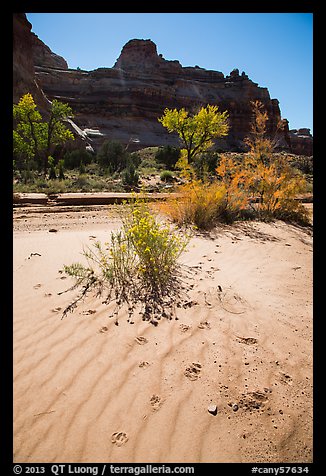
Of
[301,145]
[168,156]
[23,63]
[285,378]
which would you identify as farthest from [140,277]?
[301,145]

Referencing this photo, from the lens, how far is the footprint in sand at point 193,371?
1.96 m

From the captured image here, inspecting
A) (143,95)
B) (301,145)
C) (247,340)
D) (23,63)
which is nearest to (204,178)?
(247,340)

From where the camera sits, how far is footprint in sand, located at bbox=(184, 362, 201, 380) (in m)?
1.96

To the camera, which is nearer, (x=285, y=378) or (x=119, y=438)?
(x=119, y=438)

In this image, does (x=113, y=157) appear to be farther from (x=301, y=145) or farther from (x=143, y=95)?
(x=301, y=145)

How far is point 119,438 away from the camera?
1.50 m

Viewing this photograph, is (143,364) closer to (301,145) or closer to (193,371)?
(193,371)

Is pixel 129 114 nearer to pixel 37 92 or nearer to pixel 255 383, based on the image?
pixel 37 92

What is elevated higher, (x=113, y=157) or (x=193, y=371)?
(x=113, y=157)

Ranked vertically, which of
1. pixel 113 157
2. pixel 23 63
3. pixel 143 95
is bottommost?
pixel 113 157

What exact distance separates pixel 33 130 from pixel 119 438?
23.7 meters

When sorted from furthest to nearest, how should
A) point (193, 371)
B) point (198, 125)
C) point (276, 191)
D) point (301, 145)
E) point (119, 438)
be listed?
1. point (301, 145)
2. point (198, 125)
3. point (276, 191)
4. point (193, 371)
5. point (119, 438)

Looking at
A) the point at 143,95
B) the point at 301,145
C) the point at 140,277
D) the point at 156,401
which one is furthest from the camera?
the point at 301,145
